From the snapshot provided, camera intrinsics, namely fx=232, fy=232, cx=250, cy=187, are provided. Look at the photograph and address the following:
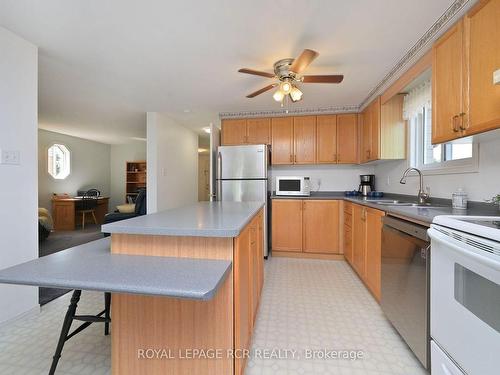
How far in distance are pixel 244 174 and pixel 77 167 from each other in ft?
17.2

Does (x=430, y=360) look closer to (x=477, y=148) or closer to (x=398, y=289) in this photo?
(x=398, y=289)

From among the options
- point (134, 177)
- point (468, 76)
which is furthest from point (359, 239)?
point (134, 177)

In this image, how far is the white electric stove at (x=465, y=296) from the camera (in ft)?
2.63

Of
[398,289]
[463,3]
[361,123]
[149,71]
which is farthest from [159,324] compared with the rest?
[361,123]

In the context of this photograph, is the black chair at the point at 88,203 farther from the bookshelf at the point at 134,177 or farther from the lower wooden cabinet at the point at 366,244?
the lower wooden cabinet at the point at 366,244

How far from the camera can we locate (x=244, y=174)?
3.46 meters

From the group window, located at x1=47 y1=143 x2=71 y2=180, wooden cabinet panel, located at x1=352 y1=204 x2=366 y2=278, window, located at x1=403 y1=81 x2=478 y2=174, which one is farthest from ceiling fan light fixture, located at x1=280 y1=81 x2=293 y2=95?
window, located at x1=47 y1=143 x2=71 y2=180

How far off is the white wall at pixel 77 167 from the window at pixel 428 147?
6.93 m

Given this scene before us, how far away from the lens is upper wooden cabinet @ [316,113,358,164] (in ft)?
11.8

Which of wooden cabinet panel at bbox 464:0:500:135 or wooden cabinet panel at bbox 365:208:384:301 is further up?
wooden cabinet panel at bbox 464:0:500:135

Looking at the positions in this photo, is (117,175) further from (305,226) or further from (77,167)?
(305,226)

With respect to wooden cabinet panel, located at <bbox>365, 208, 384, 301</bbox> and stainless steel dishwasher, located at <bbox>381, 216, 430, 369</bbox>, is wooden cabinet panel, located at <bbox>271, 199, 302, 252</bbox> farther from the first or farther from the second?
stainless steel dishwasher, located at <bbox>381, 216, 430, 369</bbox>

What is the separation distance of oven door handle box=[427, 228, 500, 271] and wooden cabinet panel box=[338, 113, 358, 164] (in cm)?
263

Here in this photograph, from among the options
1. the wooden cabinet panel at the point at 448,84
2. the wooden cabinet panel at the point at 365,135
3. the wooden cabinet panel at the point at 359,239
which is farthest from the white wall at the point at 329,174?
the wooden cabinet panel at the point at 448,84
